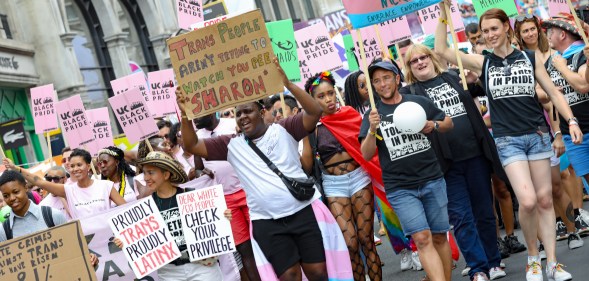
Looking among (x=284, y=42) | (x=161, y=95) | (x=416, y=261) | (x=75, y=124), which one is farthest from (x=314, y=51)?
(x=416, y=261)

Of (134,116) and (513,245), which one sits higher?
(134,116)

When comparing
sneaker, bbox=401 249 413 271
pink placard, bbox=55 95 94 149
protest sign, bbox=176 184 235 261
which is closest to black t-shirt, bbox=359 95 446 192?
protest sign, bbox=176 184 235 261

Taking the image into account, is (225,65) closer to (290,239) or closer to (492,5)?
(290,239)

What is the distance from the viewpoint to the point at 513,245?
995cm

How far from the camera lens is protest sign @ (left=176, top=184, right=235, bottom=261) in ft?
25.3

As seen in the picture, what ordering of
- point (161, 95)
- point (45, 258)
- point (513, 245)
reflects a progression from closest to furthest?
1. point (45, 258)
2. point (513, 245)
3. point (161, 95)

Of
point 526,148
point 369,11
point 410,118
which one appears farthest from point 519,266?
point 369,11

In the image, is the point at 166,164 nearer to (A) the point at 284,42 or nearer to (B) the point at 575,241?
(B) the point at 575,241

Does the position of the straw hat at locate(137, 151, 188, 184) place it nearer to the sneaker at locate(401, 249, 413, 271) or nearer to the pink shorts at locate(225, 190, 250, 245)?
the pink shorts at locate(225, 190, 250, 245)

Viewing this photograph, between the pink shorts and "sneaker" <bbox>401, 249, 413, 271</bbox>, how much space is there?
7.90 feet

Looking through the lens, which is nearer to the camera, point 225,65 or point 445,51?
point 225,65

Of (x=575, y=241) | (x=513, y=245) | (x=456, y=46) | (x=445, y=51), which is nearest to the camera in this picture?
(x=456, y=46)

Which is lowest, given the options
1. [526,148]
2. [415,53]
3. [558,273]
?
[558,273]

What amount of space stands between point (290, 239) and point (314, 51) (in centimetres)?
833
